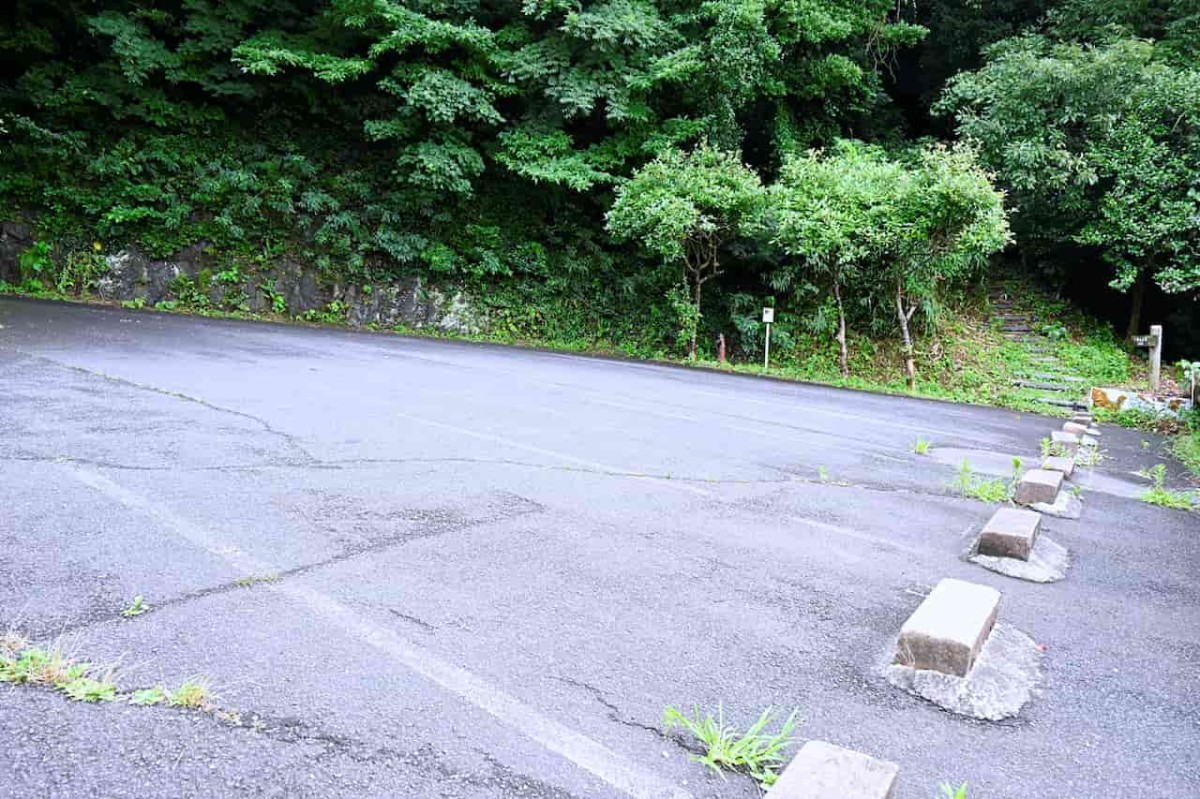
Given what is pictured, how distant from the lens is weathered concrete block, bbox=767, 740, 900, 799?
5.44ft

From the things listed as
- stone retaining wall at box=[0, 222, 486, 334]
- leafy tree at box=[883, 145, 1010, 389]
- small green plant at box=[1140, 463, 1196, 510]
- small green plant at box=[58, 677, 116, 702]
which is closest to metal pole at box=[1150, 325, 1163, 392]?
leafy tree at box=[883, 145, 1010, 389]

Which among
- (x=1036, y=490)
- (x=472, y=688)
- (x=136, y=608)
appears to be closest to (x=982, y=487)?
(x=1036, y=490)

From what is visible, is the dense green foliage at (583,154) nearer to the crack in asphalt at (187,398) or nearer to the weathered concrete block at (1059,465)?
the weathered concrete block at (1059,465)

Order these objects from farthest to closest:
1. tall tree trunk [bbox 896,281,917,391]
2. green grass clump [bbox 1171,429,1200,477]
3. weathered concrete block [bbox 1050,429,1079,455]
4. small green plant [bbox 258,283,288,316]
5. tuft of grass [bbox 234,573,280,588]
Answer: small green plant [bbox 258,283,288,316]
tall tree trunk [bbox 896,281,917,391]
green grass clump [bbox 1171,429,1200,477]
weathered concrete block [bbox 1050,429,1079,455]
tuft of grass [bbox 234,573,280,588]

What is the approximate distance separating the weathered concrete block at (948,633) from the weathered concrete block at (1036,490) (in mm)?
2394

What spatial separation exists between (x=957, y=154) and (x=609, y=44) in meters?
7.00

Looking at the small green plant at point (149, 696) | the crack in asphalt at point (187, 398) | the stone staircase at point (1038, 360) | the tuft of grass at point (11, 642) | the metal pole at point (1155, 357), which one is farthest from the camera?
the stone staircase at point (1038, 360)

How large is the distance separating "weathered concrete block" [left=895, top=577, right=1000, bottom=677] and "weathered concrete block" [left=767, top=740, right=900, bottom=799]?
719 mm

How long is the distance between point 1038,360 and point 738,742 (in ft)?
50.7

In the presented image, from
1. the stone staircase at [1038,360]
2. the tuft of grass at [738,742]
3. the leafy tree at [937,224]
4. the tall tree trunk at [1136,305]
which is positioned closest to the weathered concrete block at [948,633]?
the tuft of grass at [738,742]

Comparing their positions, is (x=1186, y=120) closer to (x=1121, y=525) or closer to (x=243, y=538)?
(x=1121, y=525)

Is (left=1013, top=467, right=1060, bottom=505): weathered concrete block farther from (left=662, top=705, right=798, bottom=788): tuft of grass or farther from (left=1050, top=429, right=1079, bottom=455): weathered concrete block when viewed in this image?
(left=662, top=705, right=798, bottom=788): tuft of grass

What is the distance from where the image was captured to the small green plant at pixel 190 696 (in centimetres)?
198

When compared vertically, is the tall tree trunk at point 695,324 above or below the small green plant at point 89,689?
above
